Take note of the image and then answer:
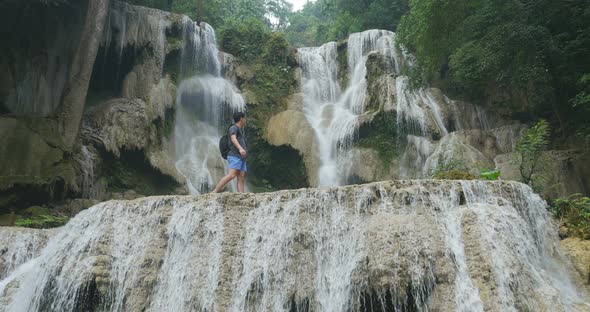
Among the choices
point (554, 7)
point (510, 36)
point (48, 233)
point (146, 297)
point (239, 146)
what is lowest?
point (146, 297)

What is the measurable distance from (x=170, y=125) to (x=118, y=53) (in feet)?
9.94

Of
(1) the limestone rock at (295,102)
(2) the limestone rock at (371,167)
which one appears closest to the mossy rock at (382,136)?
(2) the limestone rock at (371,167)

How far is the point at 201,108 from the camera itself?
15.8 meters

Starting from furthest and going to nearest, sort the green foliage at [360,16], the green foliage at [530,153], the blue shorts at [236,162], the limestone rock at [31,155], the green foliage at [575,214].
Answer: the green foliage at [360,16], the limestone rock at [31,155], the green foliage at [530,153], the blue shorts at [236,162], the green foliage at [575,214]

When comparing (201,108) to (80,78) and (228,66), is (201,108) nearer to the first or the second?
(228,66)

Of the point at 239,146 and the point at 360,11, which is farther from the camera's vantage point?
the point at 360,11

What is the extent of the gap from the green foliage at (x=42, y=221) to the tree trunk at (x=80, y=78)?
2.28m

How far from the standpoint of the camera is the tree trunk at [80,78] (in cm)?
1114

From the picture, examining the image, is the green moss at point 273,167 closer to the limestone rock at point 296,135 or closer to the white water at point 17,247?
the limestone rock at point 296,135

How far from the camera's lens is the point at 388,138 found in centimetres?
1409

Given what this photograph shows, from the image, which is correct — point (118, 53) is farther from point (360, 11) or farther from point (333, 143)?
point (360, 11)

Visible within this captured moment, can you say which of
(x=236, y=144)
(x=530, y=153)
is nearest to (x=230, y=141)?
(x=236, y=144)

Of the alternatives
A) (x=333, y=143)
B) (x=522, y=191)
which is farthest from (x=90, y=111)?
(x=522, y=191)

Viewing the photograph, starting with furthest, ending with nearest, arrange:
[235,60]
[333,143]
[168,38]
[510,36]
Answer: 1. [235,60]
2. [168,38]
3. [333,143]
4. [510,36]
